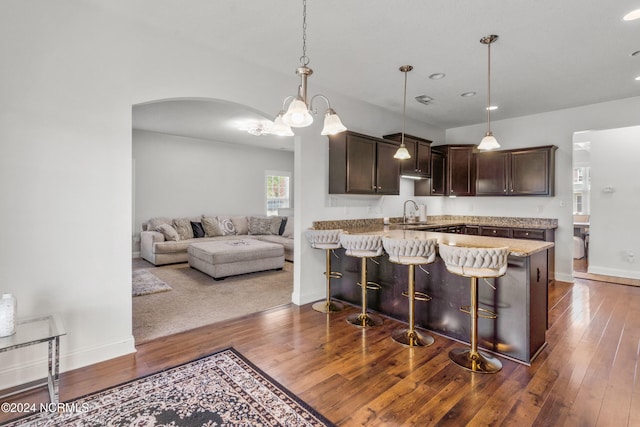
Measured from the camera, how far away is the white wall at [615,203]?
211 inches

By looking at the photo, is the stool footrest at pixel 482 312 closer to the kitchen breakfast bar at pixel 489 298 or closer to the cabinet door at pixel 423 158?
the kitchen breakfast bar at pixel 489 298

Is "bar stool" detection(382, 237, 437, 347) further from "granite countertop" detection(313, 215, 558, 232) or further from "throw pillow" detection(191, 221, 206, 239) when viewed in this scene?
"throw pillow" detection(191, 221, 206, 239)

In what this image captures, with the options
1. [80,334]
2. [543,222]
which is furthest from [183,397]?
[543,222]

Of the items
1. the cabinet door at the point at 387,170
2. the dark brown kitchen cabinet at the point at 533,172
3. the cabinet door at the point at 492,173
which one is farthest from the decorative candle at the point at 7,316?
the dark brown kitchen cabinet at the point at 533,172

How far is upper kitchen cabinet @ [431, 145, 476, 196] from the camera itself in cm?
585

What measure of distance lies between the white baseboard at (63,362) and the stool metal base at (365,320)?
6.77 ft

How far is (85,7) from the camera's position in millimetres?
2451

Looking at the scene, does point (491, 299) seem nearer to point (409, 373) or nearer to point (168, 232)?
point (409, 373)

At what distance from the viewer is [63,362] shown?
2.40 meters

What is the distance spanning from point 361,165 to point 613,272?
5.02 meters

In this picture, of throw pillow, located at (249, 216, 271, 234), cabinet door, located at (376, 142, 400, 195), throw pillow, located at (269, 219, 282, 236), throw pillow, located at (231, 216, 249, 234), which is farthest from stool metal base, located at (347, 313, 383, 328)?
throw pillow, located at (231, 216, 249, 234)

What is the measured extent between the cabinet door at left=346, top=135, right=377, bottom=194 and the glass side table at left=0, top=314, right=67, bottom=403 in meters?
3.06

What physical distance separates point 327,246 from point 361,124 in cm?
200

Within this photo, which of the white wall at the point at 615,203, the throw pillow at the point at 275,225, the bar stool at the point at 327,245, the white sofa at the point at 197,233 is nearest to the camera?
the bar stool at the point at 327,245
